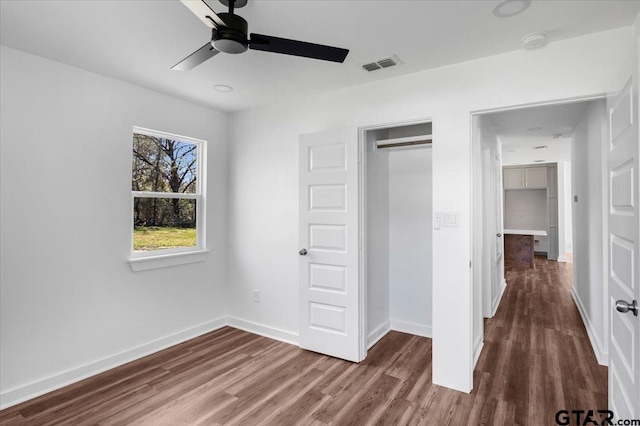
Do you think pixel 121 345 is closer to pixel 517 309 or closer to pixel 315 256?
pixel 315 256

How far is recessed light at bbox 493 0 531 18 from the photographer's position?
1878 mm

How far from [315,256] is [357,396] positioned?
129 cm

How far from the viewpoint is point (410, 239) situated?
3.85 metres

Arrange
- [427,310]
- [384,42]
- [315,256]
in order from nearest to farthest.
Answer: [384,42] < [315,256] < [427,310]

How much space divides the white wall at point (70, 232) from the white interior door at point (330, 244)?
1445 mm

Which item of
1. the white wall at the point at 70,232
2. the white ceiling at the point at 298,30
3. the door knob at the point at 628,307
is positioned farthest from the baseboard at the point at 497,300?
the white wall at the point at 70,232

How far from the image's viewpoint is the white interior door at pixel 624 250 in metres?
1.43

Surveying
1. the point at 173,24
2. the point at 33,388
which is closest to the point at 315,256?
the point at 173,24

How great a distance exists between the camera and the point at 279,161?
377 cm

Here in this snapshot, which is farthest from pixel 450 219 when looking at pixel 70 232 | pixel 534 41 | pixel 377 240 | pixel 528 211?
pixel 528 211

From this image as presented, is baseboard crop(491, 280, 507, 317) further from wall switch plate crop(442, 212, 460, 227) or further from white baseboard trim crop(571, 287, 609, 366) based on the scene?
wall switch plate crop(442, 212, 460, 227)

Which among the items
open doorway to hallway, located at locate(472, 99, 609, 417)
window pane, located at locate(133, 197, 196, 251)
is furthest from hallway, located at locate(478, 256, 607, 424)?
window pane, located at locate(133, 197, 196, 251)

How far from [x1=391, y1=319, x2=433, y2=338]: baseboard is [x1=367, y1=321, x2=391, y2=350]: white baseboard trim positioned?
0.08 meters

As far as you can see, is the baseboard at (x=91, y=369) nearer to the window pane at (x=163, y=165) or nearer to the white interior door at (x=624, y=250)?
the window pane at (x=163, y=165)
